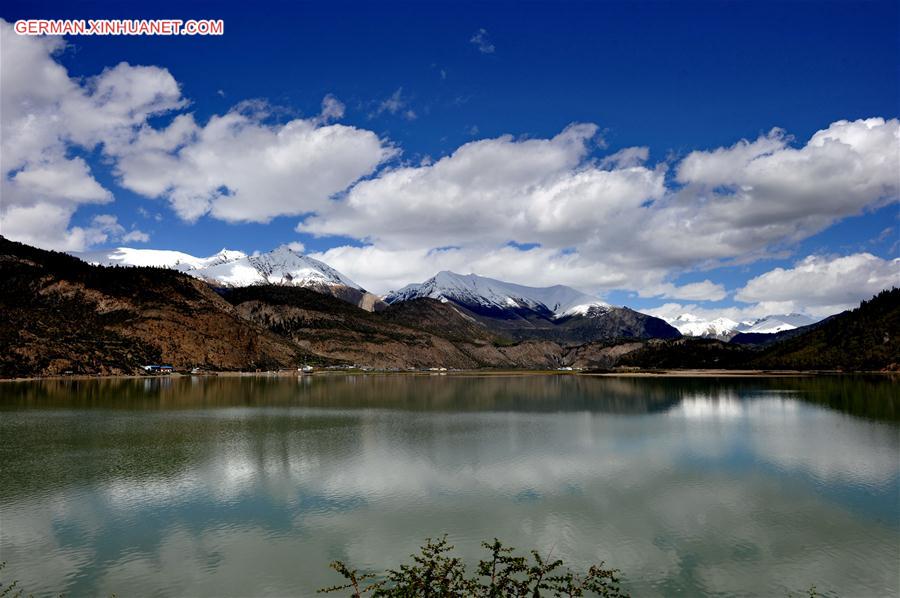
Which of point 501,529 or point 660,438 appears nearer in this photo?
point 501,529

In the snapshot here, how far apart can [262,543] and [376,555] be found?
18.9 feet

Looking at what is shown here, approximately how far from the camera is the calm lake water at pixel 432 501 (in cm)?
2461

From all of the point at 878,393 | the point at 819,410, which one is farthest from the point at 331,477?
the point at 878,393

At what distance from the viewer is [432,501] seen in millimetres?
35062

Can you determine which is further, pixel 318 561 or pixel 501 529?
pixel 501 529

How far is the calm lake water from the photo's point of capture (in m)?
24.6

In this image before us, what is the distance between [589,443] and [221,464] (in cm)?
3374

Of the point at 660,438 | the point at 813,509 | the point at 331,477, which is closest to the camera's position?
the point at 813,509

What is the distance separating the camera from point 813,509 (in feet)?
110

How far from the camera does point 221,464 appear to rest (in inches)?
1807

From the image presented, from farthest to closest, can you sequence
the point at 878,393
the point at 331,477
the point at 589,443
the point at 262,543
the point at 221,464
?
1. the point at 878,393
2. the point at 589,443
3. the point at 221,464
4. the point at 331,477
5. the point at 262,543

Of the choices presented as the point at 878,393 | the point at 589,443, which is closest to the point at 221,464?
the point at 589,443

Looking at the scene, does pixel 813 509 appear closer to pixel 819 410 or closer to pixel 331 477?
pixel 331 477

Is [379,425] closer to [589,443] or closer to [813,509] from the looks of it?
[589,443]
